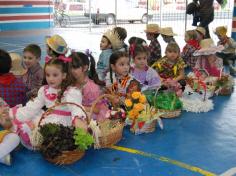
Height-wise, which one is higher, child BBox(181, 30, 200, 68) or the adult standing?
the adult standing

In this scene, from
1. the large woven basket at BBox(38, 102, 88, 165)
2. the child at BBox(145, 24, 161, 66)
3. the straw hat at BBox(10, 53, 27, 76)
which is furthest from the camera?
the child at BBox(145, 24, 161, 66)

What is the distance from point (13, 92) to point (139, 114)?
1263mm

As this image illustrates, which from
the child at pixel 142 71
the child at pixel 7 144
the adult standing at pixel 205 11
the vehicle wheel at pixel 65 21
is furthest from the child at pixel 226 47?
the vehicle wheel at pixel 65 21

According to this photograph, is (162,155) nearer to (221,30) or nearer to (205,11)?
(221,30)

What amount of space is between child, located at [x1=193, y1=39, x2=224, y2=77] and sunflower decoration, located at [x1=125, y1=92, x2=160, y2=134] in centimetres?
168

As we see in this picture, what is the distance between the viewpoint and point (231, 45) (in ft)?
20.7

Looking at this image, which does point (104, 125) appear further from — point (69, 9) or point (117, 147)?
point (69, 9)

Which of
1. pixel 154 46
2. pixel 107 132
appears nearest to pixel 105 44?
pixel 154 46

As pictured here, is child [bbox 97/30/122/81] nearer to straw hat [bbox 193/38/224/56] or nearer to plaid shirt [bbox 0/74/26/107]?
straw hat [bbox 193/38/224/56]

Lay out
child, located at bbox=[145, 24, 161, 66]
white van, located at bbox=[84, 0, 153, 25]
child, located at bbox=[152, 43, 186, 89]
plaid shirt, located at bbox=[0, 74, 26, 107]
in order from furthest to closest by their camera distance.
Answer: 1. white van, located at bbox=[84, 0, 153, 25]
2. child, located at bbox=[145, 24, 161, 66]
3. child, located at bbox=[152, 43, 186, 89]
4. plaid shirt, located at bbox=[0, 74, 26, 107]

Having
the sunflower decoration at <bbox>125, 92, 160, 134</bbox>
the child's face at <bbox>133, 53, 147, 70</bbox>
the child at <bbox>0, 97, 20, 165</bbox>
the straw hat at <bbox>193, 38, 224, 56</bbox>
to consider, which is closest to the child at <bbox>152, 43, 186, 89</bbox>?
the straw hat at <bbox>193, 38, 224, 56</bbox>

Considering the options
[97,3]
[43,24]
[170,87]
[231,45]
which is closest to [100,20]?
[97,3]

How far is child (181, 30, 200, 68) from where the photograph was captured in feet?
17.6

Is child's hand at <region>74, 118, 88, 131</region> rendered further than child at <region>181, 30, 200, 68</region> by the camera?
No
